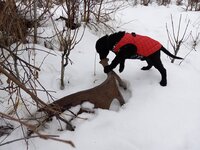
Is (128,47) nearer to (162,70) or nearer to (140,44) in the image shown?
(140,44)

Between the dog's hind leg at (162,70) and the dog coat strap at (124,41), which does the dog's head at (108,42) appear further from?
the dog's hind leg at (162,70)

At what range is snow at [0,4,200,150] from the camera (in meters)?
2.11

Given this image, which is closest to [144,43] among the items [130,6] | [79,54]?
[79,54]

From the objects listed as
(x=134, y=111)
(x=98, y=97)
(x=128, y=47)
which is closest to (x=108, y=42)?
(x=128, y=47)

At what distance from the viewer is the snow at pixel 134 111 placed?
211 cm

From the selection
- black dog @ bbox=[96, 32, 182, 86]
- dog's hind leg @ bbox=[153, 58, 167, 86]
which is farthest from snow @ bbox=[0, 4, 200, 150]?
black dog @ bbox=[96, 32, 182, 86]

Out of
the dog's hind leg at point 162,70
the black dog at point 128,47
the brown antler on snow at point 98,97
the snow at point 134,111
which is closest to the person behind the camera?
the snow at point 134,111

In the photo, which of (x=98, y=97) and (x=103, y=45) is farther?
(x=103, y=45)

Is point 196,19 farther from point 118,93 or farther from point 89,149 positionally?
point 89,149

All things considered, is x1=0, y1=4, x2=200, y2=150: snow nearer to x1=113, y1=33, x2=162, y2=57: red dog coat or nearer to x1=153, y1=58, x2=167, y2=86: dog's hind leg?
x1=153, y1=58, x2=167, y2=86: dog's hind leg

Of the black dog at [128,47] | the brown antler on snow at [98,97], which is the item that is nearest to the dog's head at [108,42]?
the black dog at [128,47]

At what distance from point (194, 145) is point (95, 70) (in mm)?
1149

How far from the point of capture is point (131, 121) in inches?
90.1

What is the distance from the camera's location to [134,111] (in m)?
2.38
